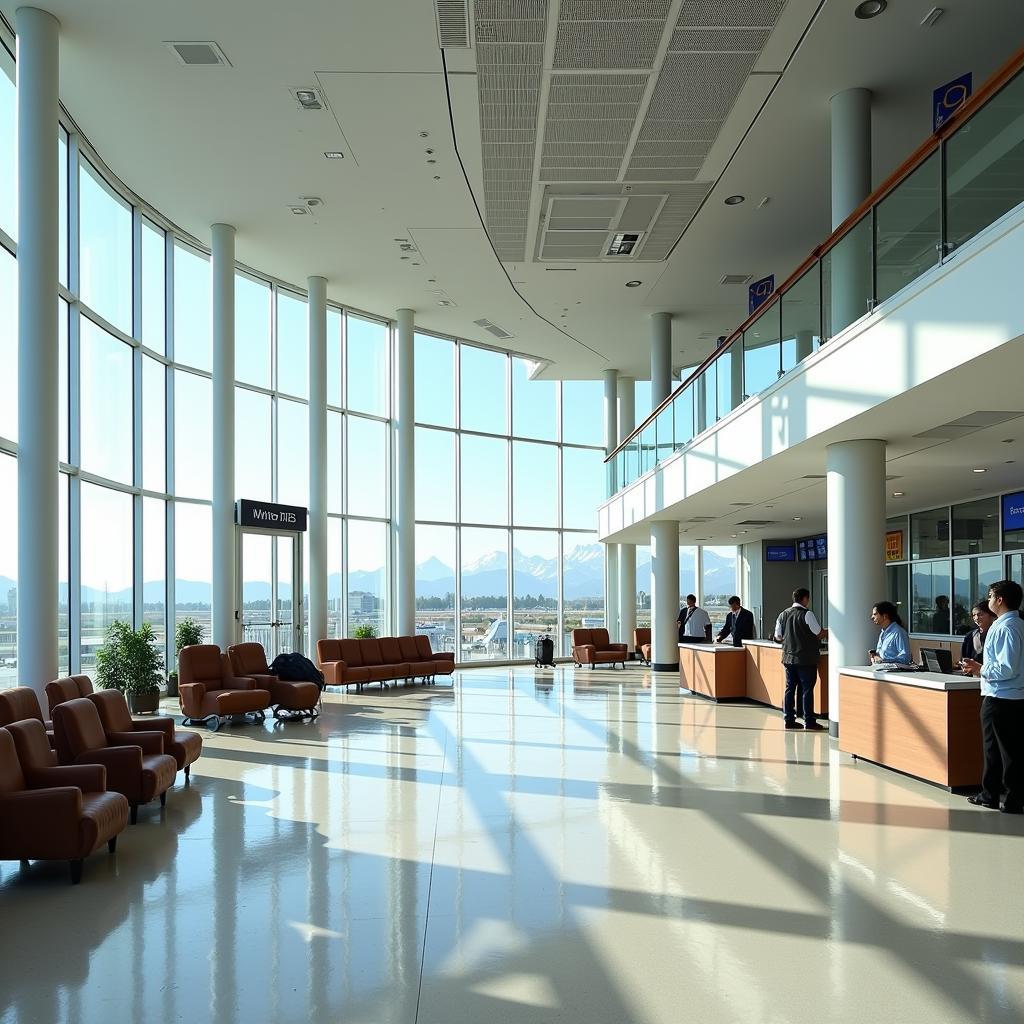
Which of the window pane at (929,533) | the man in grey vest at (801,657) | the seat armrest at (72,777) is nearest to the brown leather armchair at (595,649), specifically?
the window pane at (929,533)

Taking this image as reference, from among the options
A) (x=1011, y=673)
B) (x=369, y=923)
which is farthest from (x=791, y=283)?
(x=369, y=923)

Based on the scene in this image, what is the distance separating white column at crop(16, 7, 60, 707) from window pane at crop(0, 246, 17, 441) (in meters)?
0.66

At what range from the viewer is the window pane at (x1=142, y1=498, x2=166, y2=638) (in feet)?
47.5

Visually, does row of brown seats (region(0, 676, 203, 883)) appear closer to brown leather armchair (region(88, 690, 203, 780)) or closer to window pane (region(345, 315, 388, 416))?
brown leather armchair (region(88, 690, 203, 780))

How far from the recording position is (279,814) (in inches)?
278

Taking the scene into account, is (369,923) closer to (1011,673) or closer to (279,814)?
(279,814)

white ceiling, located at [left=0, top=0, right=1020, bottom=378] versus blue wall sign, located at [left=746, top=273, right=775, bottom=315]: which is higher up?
white ceiling, located at [left=0, top=0, right=1020, bottom=378]

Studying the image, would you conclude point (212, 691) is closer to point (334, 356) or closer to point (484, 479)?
point (334, 356)

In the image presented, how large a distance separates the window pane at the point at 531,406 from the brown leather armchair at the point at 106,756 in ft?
57.7

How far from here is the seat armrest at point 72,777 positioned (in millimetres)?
5992

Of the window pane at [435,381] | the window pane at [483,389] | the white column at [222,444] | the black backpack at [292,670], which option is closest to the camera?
Result: the black backpack at [292,670]

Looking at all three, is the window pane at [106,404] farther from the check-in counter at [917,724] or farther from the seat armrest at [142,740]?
the check-in counter at [917,724]

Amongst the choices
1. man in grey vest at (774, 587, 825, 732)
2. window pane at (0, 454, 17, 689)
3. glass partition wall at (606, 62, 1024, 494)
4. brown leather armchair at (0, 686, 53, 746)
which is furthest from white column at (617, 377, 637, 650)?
brown leather armchair at (0, 686, 53, 746)

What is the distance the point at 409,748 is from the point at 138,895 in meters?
5.03
